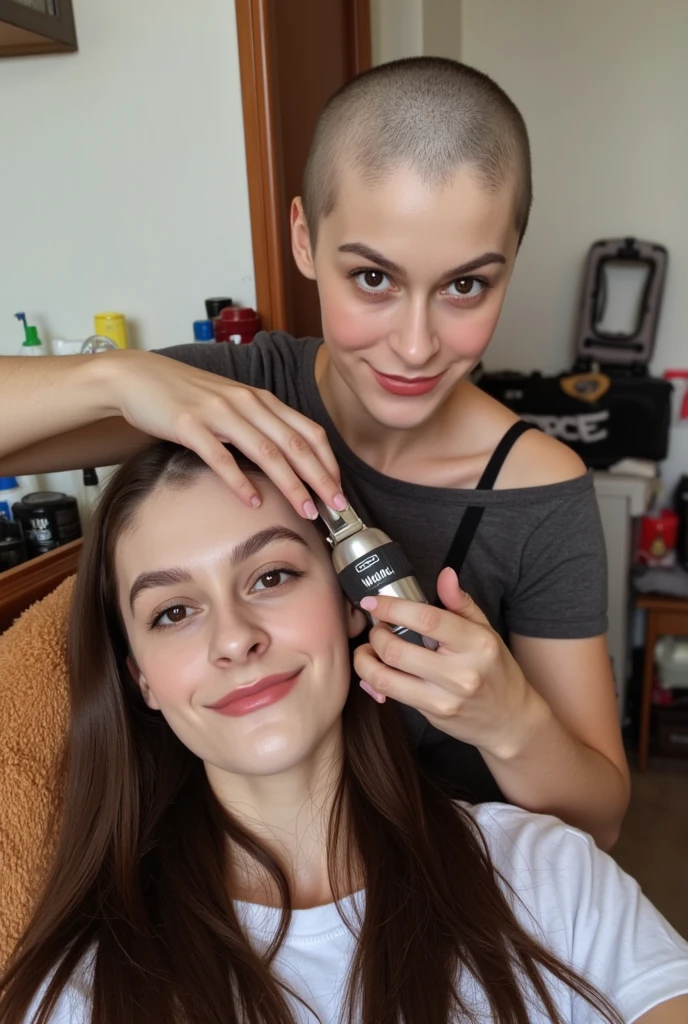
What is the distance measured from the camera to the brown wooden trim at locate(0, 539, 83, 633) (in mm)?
946

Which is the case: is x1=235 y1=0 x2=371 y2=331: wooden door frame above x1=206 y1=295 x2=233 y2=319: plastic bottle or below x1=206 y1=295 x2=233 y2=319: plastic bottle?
above

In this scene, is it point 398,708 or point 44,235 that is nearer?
point 398,708

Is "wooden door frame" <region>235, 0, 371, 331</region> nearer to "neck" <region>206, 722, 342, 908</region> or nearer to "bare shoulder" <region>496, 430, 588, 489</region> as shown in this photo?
"bare shoulder" <region>496, 430, 588, 489</region>

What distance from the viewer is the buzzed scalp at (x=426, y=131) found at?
0.76 metres

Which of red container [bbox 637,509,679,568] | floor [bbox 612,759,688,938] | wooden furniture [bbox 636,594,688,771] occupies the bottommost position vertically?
floor [bbox 612,759,688,938]

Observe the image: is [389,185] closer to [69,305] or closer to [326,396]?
[326,396]

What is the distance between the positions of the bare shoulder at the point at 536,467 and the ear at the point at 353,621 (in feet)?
0.81

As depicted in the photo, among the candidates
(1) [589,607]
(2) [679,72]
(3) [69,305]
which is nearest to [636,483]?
(2) [679,72]

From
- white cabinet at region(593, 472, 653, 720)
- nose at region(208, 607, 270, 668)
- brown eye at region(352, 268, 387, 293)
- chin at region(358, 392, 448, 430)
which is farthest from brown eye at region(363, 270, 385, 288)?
white cabinet at region(593, 472, 653, 720)

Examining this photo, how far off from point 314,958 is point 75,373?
0.61m

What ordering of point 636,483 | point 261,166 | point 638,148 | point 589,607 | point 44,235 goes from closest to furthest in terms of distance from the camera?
1. point 589,607
2. point 261,166
3. point 44,235
4. point 636,483
5. point 638,148

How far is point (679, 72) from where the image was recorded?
2.31 meters

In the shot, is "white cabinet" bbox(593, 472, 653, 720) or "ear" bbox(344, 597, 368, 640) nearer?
"ear" bbox(344, 597, 368, 640)

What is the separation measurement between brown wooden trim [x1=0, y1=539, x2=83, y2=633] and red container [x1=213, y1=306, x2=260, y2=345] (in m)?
0.47
